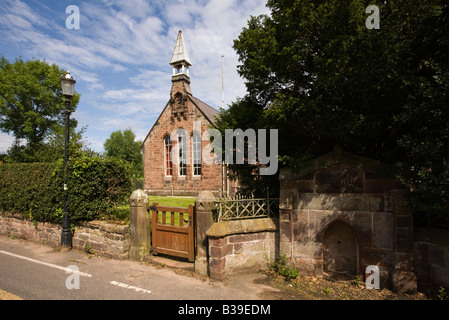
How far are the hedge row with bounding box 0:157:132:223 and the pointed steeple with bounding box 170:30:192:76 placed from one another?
16.5 meters

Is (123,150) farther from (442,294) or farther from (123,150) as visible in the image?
(442,294)

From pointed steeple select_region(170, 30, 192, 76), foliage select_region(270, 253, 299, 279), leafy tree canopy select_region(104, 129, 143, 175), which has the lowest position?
foliage select_region(270, 253, 299, 279)

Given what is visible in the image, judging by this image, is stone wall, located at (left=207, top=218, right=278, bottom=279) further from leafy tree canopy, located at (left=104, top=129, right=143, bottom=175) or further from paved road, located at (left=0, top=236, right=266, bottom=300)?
leafy tree canopy, located at (left=104, top=129, right=143, bottom=175)

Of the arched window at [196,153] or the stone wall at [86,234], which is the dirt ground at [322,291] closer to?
the stone wall at [86,234]

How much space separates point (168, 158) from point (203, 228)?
17641mm

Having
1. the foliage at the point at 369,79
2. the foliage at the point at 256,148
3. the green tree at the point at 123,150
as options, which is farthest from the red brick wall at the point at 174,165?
the green tree at the point at 123,150

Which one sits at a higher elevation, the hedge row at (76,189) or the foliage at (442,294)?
the hedge row at (76,189)

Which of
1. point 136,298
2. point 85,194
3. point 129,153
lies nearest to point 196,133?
point 85,194

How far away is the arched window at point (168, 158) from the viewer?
72.6 feet

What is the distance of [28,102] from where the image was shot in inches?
827

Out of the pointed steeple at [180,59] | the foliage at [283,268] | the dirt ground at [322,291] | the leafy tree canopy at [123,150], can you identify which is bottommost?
the dirt ground at [322,291]

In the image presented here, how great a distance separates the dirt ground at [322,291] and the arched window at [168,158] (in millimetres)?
18049

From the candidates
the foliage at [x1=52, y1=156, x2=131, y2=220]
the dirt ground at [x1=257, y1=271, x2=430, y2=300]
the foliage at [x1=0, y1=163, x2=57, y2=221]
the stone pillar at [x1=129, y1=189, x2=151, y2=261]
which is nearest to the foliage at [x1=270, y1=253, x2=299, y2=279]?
the dirt ground at [x1=257, y1=271, x2=430, y2=300]

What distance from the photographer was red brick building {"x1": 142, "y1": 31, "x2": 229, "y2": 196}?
20234mm
